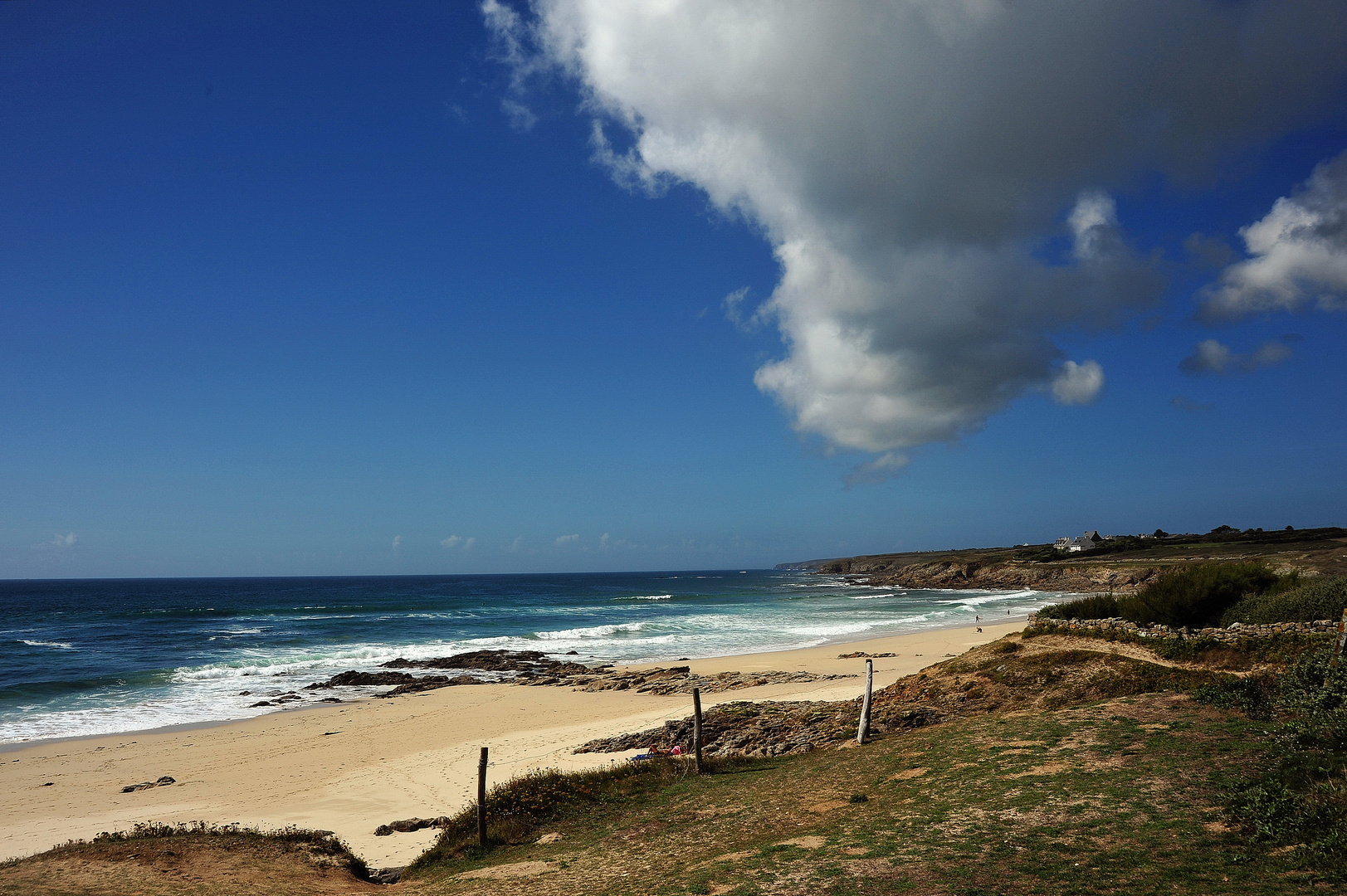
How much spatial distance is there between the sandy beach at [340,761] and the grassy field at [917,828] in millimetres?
2958

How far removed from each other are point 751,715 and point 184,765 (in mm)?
16809

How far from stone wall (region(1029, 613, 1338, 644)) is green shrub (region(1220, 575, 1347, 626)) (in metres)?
0.75

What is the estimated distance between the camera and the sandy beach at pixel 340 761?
52.2 feet

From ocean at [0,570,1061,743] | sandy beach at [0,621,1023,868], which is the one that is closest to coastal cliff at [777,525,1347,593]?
ocean at [0,570,1061,743]

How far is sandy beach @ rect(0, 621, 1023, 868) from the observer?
1591 centimetres

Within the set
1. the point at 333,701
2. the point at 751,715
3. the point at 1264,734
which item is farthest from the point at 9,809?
the point at 1264,734

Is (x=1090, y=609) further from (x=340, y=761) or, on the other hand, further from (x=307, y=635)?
(x=307, y=635)

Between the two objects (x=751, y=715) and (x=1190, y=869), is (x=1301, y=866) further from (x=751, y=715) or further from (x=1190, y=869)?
(x=751, y=715)

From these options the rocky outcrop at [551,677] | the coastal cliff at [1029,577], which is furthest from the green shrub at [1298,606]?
the coastal cliff at [1029,577]

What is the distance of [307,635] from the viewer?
5231 cm

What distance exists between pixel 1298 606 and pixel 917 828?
45.2 ft

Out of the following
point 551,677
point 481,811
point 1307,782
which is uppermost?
point 1307,782

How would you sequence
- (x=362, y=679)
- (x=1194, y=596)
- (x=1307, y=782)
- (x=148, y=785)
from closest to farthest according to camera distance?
(x=1307, y=782), (x=148, y=785), (x=1194, y=596), (x=362, y=679)

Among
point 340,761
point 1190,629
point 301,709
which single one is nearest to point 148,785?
point 340,761
